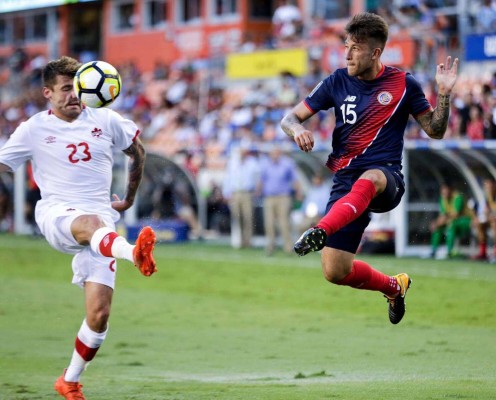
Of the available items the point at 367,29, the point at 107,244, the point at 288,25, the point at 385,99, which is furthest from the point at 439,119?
the point at 288,25

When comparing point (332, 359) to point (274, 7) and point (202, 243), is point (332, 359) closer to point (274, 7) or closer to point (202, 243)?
point (202, 243)

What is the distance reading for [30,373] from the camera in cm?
971

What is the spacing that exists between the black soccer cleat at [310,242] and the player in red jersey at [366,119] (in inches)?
21.6

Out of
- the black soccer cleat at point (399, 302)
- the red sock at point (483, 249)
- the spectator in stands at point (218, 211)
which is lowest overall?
the spectator in stands at point (218, 211)

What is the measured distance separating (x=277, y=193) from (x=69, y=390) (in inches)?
620

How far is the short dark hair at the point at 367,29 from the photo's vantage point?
27.0 ft

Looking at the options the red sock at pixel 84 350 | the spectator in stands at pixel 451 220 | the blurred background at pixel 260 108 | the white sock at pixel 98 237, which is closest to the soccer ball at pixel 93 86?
the white sock at pixel 98 237

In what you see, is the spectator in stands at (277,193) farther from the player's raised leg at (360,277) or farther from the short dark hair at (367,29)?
the short dark hair at (367,29)

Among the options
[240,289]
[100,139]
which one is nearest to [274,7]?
[240,289]

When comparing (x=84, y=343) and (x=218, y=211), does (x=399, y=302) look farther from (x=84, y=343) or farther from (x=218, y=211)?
(x=218, y=211)

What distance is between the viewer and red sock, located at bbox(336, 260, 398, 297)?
8.56 m

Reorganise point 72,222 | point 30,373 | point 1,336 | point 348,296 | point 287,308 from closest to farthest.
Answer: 1. point 72,222
2. point 30,373
3. point 1,336
4. point 287,308
5. point 348,296

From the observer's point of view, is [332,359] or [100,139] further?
[332,359]

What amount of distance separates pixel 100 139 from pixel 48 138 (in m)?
0.39
